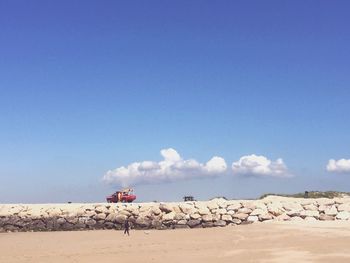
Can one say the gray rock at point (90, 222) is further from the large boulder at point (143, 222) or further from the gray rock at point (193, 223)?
the gray rock at point (193, 223)

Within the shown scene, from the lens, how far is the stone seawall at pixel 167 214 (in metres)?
26.1

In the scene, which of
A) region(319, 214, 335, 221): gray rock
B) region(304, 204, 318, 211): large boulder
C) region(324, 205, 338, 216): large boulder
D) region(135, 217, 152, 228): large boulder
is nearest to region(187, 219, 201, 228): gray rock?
region(135, 217, 152, 228): large boulder

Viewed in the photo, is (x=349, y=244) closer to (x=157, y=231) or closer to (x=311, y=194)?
(x=157, y=231)

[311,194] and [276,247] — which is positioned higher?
[311,194]

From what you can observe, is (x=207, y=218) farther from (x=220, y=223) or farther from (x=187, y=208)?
(x=187, y=208)

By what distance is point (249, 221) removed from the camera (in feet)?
84.7

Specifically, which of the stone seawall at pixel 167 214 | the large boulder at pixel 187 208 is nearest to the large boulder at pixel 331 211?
the stone seawall at pixel 167 214

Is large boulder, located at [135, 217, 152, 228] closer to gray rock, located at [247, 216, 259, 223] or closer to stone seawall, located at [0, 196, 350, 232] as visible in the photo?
stone seawall, located at [0, 196, 350, 232]

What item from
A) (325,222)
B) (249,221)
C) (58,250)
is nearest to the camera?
(58,250)

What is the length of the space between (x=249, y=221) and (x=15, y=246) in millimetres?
10874

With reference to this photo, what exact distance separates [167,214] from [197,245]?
772cm

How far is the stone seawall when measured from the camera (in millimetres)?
26078

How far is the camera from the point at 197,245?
1938 centimetres

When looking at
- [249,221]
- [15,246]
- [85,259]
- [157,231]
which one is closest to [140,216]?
[157,231]
